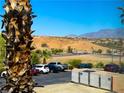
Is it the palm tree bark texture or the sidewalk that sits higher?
the palm tree bark texture

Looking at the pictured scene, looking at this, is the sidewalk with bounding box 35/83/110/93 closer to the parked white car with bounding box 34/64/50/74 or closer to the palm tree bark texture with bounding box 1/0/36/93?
the parked white car with bounding box 34/64/50/74

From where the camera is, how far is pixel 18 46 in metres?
8.19

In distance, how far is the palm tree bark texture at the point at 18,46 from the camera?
8.20 m

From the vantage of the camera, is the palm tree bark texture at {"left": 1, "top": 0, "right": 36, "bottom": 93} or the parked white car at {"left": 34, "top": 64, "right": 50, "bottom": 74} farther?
the parked white car at {"left": 34, "top": 64, "right": 50, "bottom": 74}

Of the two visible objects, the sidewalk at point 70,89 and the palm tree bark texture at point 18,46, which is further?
the sidewalk at point 70,89

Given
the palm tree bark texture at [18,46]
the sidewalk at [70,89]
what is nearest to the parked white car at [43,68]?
the sidewalk at [70,89]

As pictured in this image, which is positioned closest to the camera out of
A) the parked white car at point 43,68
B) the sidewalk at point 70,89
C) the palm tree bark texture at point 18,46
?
the palm tree bark texture at point 18,46

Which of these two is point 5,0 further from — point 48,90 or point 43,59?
point 43,59

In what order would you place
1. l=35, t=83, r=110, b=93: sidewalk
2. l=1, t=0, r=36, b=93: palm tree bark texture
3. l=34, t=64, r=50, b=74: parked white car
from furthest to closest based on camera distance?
l=34, t=64, r=50, b=74: parked white car
l=35, t=83, r=110, b=93: sidewalk
l=1, t=0, r=36, b=93: palm tree bark texture

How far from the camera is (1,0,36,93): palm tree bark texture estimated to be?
8.20 m

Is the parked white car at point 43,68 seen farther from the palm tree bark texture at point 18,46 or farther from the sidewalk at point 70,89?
the palm tree bark texture at point 18,46

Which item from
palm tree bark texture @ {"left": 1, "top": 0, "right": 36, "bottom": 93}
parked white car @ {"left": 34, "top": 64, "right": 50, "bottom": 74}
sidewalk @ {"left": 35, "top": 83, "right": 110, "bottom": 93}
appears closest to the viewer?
palm tree bark texture @ {"left": 1, "top": 0, "right": 36, "bottom": 93}

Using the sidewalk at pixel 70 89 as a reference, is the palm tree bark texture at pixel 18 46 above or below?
above

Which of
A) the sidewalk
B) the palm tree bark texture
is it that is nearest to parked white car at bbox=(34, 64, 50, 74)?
the sidewalk
